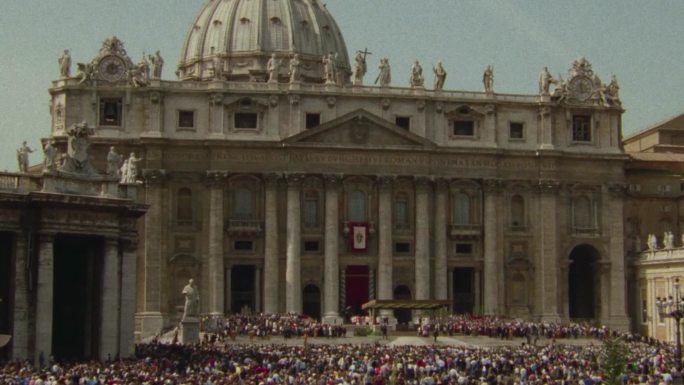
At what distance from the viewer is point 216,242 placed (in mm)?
A: 90250

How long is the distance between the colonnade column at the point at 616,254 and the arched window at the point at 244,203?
25613mm

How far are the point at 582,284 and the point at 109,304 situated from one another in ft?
176

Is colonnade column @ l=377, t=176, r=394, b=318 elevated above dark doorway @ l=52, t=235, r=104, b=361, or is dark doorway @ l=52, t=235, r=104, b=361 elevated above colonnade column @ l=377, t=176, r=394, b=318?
colonnade column @ l=377, t=176, r=394, b=318

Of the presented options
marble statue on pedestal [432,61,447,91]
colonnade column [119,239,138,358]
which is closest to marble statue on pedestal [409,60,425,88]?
marble statue on pedestal [432,61,447,91]

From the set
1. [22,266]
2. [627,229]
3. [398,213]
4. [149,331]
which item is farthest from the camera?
[627,229]

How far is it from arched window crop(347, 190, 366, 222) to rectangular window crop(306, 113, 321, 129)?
5.47m

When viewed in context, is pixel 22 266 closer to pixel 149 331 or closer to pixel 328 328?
pixel 328 328

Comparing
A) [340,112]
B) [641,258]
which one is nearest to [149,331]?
[340,112]

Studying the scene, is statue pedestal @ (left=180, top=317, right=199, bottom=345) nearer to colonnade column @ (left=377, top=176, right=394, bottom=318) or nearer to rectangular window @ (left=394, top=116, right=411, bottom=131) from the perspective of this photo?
colonnade column @ (left=377, top=176, right=394, bottom=318)

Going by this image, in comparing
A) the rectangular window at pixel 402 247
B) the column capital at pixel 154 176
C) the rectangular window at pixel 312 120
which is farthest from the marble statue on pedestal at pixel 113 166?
the rectangular window at pixel 402 247

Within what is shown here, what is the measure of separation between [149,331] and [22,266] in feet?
123

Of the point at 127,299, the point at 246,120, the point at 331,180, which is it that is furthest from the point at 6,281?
the point at 331,180

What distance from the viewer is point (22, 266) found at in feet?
166

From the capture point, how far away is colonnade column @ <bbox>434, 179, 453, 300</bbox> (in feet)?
305
